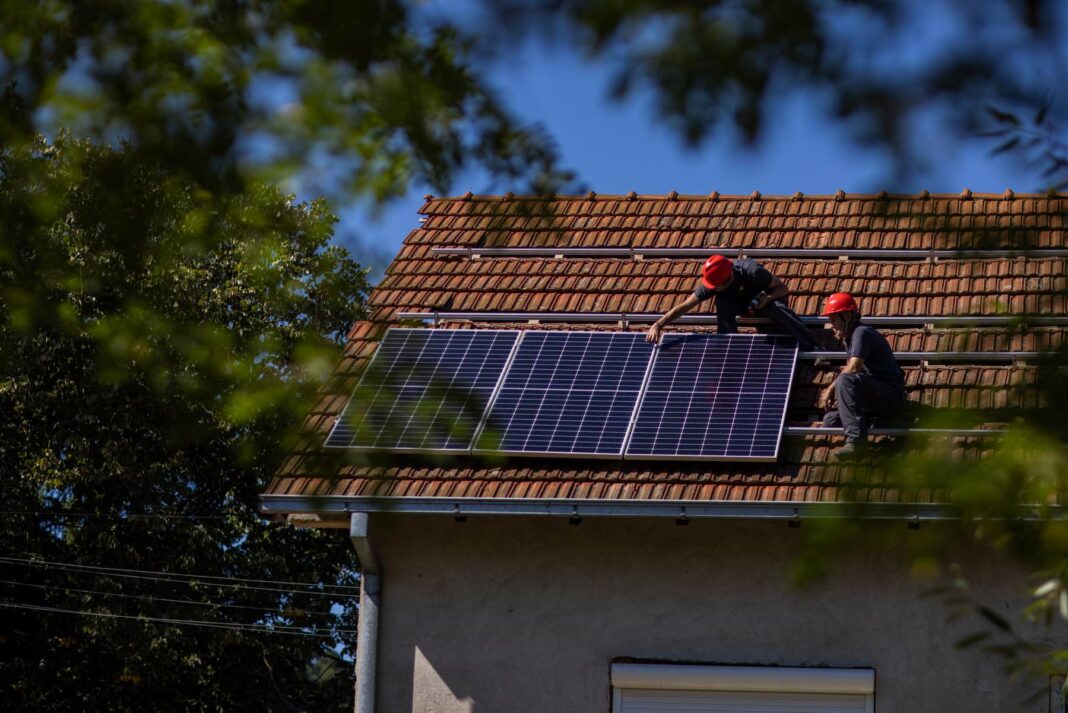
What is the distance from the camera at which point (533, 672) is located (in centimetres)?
1105

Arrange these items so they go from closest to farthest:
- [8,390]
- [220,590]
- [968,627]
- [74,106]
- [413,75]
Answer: [413,75], [74,106], [968,627], [8,390], [220,590]

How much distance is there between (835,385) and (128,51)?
732 centimetres

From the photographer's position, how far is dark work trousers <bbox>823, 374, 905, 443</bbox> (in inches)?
423

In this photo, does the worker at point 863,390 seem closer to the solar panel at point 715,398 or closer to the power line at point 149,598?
the solar panel at point 715,398

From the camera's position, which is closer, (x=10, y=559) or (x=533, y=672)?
(x=533, y=672)

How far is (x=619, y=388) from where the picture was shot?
11781 mm

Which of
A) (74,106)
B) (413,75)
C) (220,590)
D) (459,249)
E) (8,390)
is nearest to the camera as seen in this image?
(413,75)

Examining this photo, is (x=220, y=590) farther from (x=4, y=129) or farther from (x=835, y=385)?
(x=4, y=129)

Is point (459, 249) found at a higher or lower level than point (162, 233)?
higher

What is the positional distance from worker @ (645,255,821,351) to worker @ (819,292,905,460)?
Answer: 0.84 meters

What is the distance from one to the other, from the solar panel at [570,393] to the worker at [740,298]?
0.40m

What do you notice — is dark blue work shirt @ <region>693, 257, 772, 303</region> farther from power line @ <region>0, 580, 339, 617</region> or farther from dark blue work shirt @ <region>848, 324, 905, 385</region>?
power line @ <region>0, 580, 339, 617</region>

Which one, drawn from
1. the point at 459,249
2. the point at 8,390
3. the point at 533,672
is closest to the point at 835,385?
the point at 533,672

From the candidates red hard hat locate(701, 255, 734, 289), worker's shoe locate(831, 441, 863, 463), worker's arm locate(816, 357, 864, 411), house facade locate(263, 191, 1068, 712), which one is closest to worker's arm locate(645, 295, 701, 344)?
red hard hat locate(701, 255, 734, 289)
